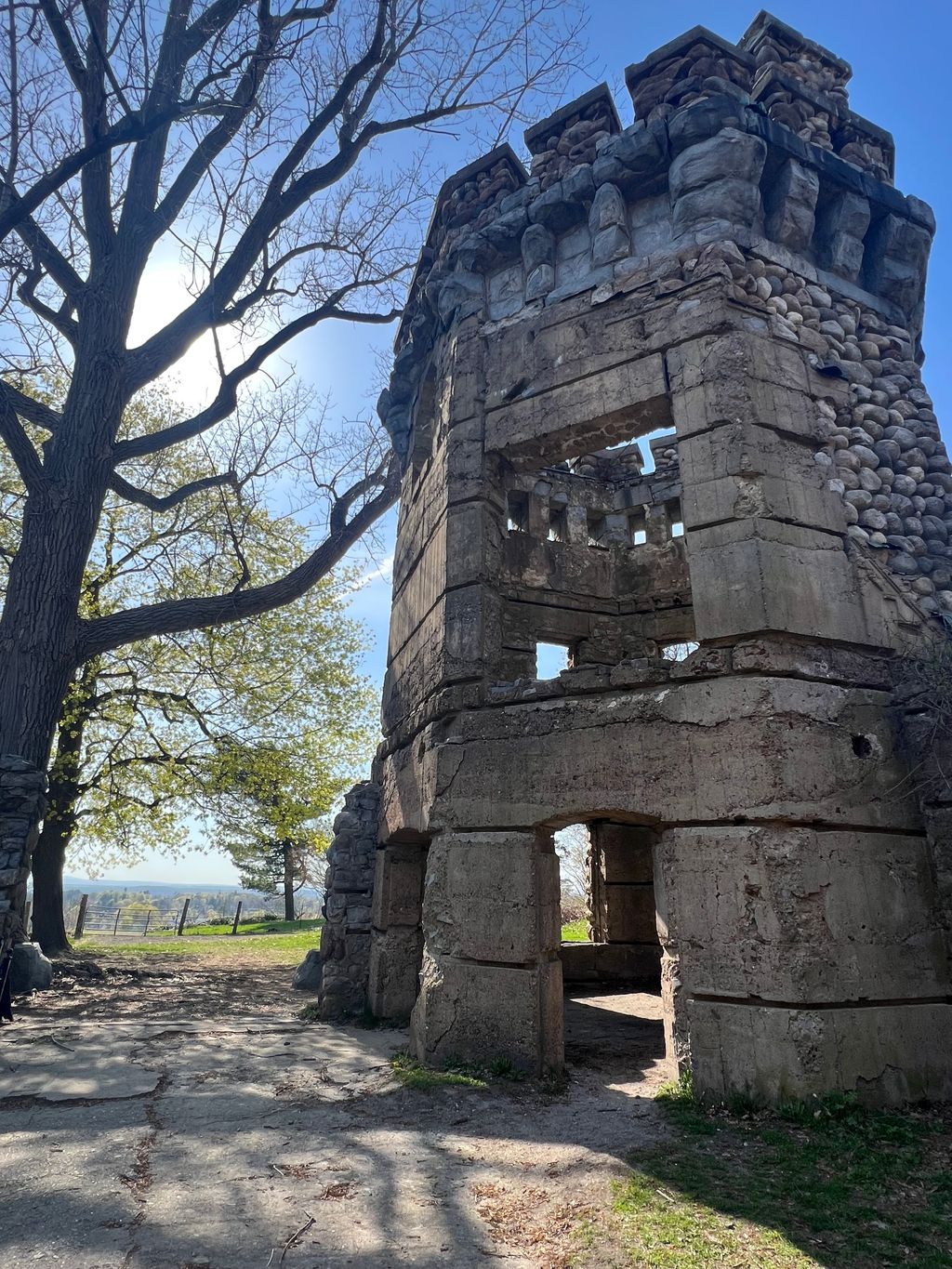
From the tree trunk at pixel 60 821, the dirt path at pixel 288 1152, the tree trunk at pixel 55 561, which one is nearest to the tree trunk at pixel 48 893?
the tree trunk at pixel 60 821

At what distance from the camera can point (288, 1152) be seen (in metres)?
3.52

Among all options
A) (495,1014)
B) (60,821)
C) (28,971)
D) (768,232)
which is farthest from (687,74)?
(60,821)

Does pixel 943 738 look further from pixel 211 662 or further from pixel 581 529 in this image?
pixel 211 662

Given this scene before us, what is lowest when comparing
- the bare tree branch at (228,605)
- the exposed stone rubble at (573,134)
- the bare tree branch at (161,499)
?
the bare tree branch at (228,605)

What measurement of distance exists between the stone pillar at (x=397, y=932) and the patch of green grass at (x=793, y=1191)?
124 inches

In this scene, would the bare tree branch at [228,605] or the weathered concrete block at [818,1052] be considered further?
the bare tree branch at [228,605]

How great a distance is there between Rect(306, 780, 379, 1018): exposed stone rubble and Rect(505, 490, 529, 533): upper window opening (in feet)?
12.4

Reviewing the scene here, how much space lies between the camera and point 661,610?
9719mm

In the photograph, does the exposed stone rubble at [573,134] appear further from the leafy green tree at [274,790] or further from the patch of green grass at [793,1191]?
the leafy green tree at [274,790]

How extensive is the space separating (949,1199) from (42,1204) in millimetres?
3583

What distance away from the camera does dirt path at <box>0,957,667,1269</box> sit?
2.66 metres

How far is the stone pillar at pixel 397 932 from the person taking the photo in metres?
6.71

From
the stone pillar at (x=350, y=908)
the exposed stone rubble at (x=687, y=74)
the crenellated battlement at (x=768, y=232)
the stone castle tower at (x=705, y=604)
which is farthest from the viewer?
the stone pillar at (x=350, y=908)

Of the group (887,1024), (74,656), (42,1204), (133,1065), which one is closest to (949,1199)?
(887,1024)
